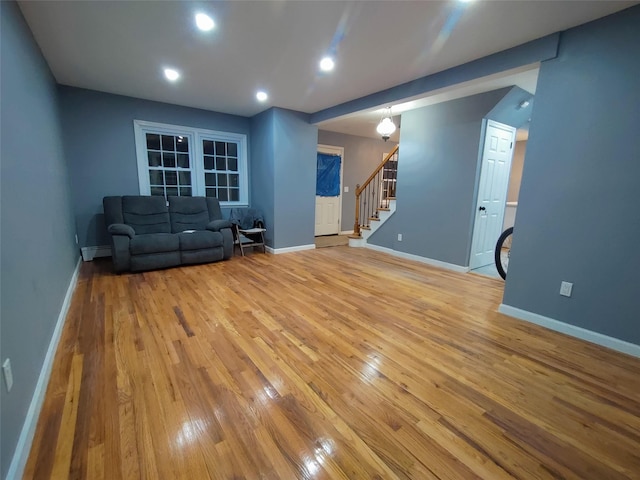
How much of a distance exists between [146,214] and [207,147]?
5.44ft

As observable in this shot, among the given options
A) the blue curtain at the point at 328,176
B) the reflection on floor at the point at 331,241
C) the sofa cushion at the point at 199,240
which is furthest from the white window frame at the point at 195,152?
the blue curtain at the point at 328,176

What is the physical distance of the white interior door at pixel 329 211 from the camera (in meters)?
6.77

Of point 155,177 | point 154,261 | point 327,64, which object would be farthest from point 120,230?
point 327,64

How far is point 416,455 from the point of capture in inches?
50.1

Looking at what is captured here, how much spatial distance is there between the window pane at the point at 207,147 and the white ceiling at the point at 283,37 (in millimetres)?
1432

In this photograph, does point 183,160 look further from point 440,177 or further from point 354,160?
point 440,177

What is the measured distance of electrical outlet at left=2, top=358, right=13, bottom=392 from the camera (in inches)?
44.6


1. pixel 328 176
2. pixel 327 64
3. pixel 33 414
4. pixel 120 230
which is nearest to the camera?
pixel 33 414

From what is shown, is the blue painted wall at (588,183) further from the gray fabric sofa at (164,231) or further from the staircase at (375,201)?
the gray fabric sofa at (164,231)

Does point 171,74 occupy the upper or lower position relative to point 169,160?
upper

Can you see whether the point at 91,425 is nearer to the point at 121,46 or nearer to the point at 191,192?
the point at 121,46

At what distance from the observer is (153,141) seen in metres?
4.63

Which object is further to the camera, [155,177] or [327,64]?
[155,177]

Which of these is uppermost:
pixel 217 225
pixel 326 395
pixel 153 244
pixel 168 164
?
pixel 168 164
